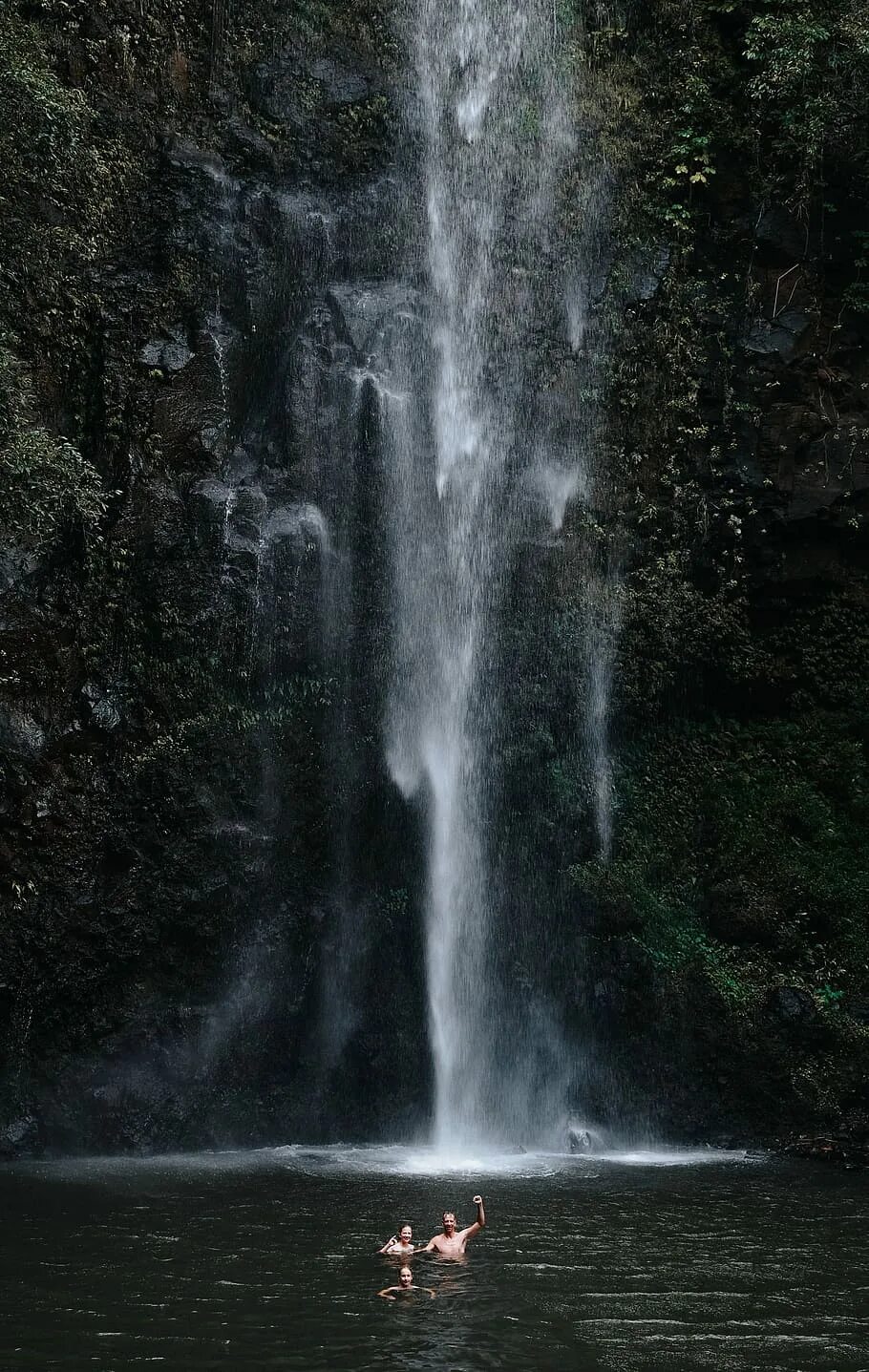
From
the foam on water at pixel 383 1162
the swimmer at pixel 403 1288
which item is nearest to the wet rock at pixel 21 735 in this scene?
the foam on water at pixel 383 1162

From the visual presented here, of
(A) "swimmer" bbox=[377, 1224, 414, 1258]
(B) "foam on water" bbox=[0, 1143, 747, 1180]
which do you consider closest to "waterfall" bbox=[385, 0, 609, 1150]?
(B) "foam on water" bbox=[0, 1143, 747, 1180]

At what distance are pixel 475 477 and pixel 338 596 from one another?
2.79 meters

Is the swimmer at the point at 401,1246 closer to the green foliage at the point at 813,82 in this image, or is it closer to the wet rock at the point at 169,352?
the wet rock at the point at 169,352

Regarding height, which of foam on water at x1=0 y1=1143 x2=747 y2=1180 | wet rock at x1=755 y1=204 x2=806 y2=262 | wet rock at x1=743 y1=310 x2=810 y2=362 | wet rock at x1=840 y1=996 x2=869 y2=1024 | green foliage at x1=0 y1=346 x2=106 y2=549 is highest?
wet rock at x1=755 y1=204 x2=806 y2=262

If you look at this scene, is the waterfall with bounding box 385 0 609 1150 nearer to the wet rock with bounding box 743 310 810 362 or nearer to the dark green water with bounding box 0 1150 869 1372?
the wet rock with bounding box 743 310 810 362

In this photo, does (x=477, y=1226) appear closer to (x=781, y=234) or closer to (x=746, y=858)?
(x=746, y=858)

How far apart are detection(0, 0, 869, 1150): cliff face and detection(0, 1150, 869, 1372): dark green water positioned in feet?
8.19

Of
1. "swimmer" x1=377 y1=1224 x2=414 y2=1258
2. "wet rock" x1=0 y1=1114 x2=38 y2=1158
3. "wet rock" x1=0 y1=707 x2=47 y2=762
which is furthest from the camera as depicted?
"wet rock" x1=0 y1=707 x2=47 y2=762

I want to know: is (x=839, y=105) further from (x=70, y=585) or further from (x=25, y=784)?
(x=25, y=784)

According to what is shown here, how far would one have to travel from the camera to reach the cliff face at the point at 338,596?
1491 centimetres

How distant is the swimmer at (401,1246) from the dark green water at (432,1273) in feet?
0.57

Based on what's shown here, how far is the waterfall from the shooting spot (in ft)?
52.1

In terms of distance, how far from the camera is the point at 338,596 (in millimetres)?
16656

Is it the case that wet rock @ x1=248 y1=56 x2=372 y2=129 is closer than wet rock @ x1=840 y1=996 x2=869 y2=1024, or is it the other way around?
wet rock @ x1=840 y1=996 x2=869 y2=1024
